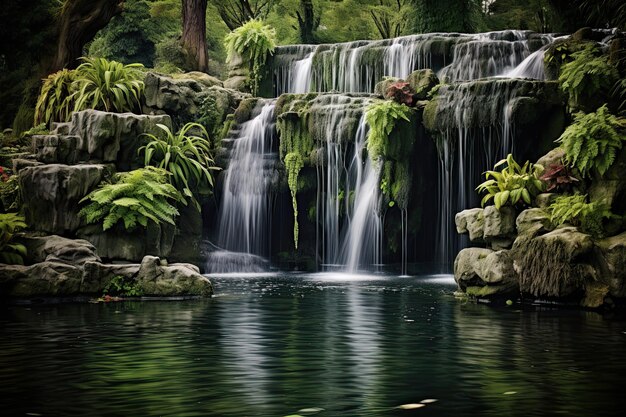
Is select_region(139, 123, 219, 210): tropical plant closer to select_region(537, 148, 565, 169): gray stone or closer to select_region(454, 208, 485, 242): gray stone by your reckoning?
select_region(454, 208, 485, 242): gray stone

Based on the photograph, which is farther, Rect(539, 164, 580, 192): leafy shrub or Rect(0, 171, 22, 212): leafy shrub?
Rect(0, 171, 22, 212): leafy shrub

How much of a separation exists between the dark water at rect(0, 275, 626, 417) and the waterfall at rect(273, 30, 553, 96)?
42.0 ft

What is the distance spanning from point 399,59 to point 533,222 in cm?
1379

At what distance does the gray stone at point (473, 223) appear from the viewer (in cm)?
1702

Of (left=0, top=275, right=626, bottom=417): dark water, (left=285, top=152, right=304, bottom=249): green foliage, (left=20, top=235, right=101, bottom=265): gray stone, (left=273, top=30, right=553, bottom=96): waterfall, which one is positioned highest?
(left=273, top=30, right=553, bottom=96): waterfall

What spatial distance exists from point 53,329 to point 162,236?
8275 mm

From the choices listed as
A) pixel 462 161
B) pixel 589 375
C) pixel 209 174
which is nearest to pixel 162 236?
pixel 209 174

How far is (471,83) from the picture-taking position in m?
21.9

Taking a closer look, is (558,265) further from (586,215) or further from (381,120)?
(381,120)

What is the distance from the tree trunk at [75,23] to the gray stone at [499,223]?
54.3 ft

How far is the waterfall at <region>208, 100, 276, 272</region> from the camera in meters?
25.1

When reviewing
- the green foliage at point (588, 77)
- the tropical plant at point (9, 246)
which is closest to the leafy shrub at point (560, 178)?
the green foliage at point (588, 77)

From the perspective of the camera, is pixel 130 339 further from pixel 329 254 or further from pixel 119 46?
pixel 119 46

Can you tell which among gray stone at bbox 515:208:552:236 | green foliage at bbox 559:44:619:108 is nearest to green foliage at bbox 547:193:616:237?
gray stone at bbox 515:208:552:236
